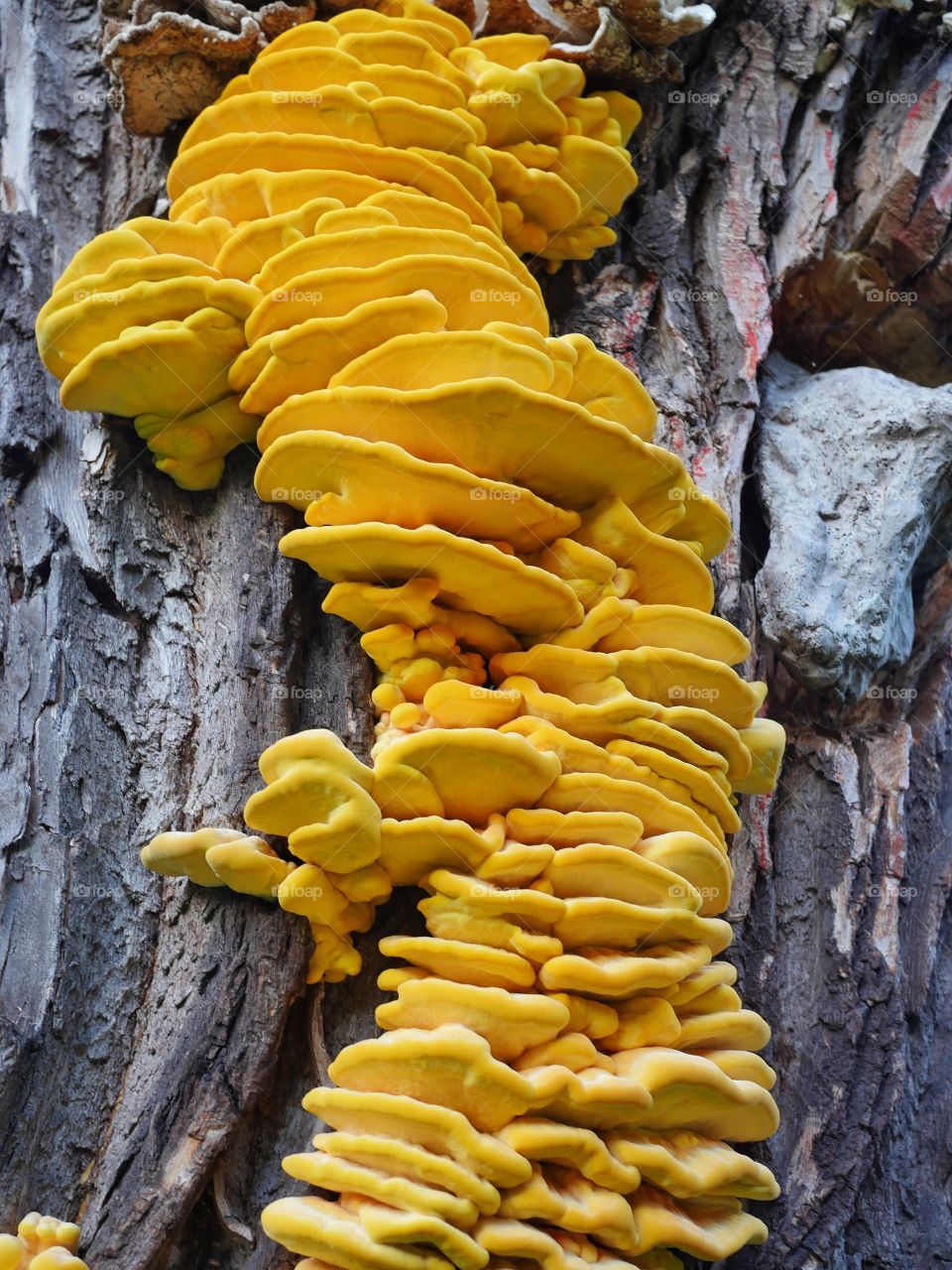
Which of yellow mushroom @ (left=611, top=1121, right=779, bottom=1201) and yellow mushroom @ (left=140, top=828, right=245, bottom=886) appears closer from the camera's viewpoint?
yellow mushroom @ (left=611, top=1121, right=779, bottom=1201)

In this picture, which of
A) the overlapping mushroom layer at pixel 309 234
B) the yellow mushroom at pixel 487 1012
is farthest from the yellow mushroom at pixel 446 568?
the yellow mushroom at pixel 487 1012

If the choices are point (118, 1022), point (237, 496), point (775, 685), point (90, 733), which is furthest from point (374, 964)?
point (775, 685)

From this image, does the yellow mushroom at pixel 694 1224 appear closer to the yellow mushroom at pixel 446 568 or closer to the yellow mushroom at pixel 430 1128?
the yellow mushroom at pixel 430 1128

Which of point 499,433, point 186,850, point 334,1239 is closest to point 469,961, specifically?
point 334,1239

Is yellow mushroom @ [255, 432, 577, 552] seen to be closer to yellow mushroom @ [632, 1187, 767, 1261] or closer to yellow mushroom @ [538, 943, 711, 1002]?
yellow mushroom @ [538, 943, 711, 1002]

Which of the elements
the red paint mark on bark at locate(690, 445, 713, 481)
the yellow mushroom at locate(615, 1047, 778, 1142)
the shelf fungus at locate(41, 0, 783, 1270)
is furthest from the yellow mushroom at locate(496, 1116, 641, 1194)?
the red paint mark on bark at locate(690, 445, 713, 481)

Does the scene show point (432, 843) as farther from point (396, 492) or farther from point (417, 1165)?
point (396, 492)
